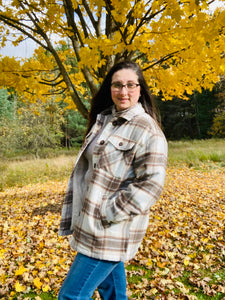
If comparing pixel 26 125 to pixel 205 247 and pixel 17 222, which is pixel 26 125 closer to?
pixel 17 222

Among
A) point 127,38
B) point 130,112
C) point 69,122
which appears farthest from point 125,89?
point 69,122

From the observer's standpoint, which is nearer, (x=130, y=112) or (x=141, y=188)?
(x=141, y=188)

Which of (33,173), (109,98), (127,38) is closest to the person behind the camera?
(109,98)

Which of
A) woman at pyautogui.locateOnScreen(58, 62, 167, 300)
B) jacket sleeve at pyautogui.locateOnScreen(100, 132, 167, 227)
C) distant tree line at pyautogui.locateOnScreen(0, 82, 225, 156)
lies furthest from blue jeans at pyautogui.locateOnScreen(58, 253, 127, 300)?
distant tree line at pyautogui.locateOnScreen(0, 82, 225, 156)

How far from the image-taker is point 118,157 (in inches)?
52.4

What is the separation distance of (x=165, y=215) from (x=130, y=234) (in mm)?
3297

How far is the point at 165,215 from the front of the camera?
4395 mm

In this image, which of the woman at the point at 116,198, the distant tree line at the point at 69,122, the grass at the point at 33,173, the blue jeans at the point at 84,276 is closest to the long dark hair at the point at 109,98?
the woman at the point at 116,198

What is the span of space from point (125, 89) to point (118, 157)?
47 cm

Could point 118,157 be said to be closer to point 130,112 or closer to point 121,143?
point 121,143

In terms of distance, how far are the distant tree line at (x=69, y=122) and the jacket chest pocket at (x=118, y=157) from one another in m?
10.8

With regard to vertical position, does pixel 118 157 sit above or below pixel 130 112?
below

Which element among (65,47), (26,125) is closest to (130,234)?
(65,47)

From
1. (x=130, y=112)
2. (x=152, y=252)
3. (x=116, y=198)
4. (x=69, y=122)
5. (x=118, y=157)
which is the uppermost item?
(x=130, y=112)
